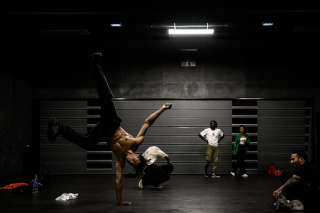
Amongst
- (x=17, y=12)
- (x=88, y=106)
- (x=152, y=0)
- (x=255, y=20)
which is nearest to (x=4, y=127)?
(x=88, y=106)

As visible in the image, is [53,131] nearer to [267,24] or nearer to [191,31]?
[191,31]

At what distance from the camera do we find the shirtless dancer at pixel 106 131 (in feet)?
18.9

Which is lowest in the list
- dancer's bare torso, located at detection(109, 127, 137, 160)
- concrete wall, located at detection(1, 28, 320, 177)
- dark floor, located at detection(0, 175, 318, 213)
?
dark floor, located at detection(0, 175, 318, 213)

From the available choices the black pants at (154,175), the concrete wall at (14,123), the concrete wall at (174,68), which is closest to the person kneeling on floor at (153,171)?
the black pants at (154,175)

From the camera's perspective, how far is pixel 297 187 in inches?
234

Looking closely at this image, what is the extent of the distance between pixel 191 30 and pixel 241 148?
4.06 metres

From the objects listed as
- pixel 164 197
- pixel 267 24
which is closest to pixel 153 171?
pixel 164 197

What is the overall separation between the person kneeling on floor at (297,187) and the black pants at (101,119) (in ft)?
10.5

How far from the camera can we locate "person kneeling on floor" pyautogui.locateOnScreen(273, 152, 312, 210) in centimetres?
570

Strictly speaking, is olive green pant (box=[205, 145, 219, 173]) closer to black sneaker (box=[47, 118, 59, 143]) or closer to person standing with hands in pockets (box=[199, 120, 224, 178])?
person standing with hands in pockets (box=[199, 120, 224, 178])

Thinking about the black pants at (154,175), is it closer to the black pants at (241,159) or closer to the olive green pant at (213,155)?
the olive green pant at (213,155)

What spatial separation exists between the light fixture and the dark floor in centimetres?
455

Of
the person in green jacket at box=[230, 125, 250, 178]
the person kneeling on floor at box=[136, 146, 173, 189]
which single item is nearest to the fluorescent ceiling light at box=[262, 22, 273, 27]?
the person in green jacket at box=[230, 125, 250, 178]

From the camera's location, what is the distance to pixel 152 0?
766 centimetres
